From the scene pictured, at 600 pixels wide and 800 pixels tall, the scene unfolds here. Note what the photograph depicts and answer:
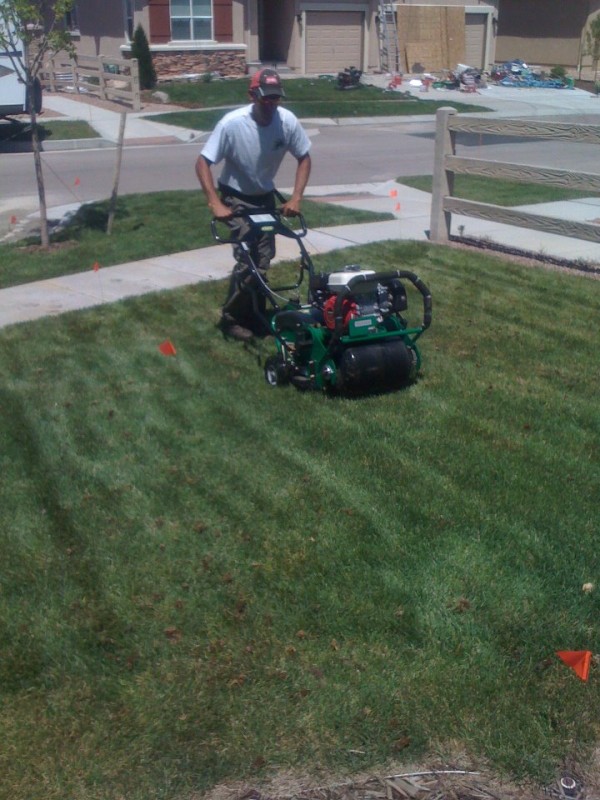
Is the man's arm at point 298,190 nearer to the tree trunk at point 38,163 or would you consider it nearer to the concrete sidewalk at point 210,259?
the concrete sidewalk at point 210,259

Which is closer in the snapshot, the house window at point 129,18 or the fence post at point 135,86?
the fence post at point 135,86

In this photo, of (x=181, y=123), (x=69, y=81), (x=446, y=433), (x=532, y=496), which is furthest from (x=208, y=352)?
(x=69, y=81)

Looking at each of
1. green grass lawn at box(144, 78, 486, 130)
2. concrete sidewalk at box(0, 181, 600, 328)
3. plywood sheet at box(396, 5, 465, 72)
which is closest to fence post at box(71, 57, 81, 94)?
green grass lawn at box(144, 78, 486, 130)

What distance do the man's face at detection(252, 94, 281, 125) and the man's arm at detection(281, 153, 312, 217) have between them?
1.39 ft

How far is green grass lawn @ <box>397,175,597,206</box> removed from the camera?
1270 centimetres

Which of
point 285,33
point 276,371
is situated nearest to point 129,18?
point 285,33

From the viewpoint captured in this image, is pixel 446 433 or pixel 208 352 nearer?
pixel 446 433

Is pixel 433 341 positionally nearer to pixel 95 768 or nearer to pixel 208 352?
pixel 208 352

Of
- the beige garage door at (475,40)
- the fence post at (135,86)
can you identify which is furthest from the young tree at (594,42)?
the fence post at (135,86)

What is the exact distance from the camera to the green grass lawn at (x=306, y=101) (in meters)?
26.6

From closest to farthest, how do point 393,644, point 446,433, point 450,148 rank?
point 393,644, point 446,433, point 450,148

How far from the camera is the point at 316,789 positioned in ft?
10.1

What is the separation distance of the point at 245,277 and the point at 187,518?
261cm

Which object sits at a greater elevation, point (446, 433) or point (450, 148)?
point (450, 148)
